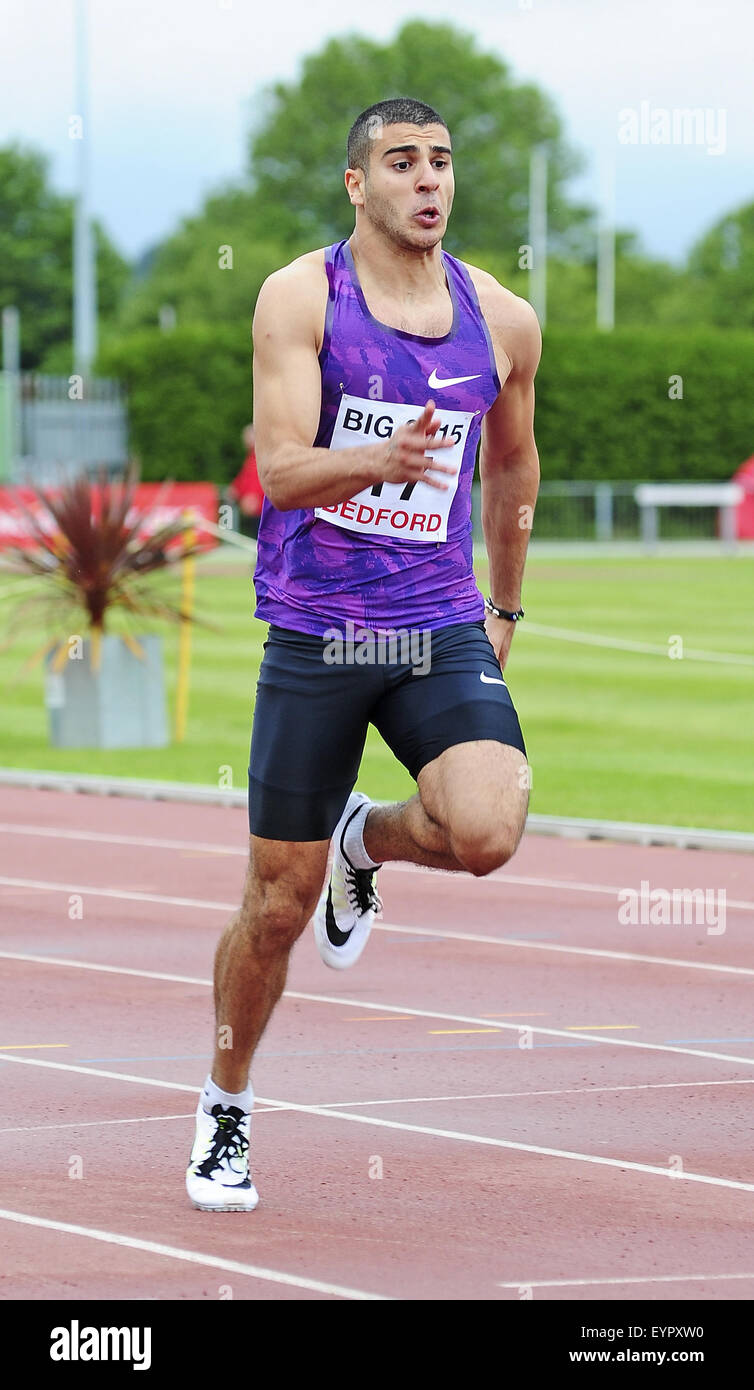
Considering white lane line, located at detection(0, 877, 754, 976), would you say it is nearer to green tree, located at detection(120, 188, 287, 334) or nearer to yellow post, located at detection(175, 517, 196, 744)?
yellow post, located at detection(175, 517, 196, 744)

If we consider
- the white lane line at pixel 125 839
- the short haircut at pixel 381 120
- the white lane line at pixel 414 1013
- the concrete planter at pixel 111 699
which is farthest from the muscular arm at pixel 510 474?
the concrete planter at pixel 111 699

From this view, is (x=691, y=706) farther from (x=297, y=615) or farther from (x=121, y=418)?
(x=121, y=418)

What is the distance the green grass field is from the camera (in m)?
13.8

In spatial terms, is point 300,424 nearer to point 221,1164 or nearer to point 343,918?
point 343,918

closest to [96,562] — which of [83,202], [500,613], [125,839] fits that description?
[125,839]

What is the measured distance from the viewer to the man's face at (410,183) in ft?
17.5

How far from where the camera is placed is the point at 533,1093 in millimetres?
6523

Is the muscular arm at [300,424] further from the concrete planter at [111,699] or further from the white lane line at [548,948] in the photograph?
the concrete planter at [111,699]

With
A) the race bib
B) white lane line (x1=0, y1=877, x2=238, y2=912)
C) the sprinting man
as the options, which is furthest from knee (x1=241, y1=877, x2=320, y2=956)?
white lane line (x1=0, y1=877, x2=238, y2=912)

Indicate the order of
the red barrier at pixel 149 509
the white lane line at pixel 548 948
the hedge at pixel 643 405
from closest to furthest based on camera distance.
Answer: the white lane line at pixel 548 948 → the red barrier at pixel 149 509 → the hedge at pixel 643 405

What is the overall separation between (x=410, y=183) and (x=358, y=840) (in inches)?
63.8

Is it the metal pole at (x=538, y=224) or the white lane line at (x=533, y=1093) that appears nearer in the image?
the white lane line at (x=533, y=1093)

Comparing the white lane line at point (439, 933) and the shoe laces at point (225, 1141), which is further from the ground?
the white lane line at point (439, 933)

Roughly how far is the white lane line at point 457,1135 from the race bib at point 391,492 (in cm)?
155
